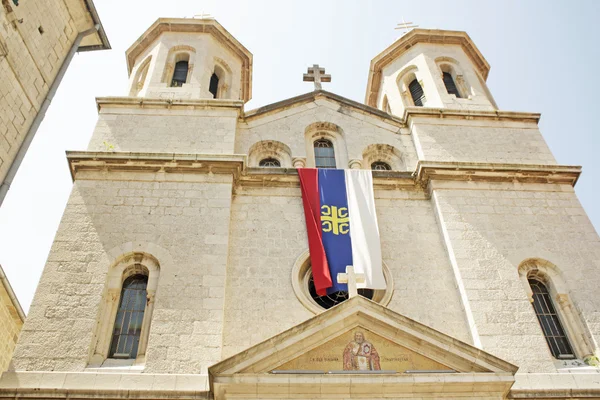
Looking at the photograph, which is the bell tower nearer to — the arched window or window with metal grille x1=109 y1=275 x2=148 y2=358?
the arched window

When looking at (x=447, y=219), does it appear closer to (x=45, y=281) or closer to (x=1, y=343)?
(x=45, y=281)

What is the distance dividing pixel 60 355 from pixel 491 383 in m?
6.99

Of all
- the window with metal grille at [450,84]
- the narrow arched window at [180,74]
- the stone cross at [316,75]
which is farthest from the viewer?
the window with metal grille at [450,84]

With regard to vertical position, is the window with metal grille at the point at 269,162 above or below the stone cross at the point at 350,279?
above

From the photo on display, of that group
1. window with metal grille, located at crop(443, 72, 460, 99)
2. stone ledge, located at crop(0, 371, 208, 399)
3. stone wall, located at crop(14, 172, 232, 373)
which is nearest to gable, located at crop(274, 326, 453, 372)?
stone ledge, located at crop(0, 371, 208, 399)

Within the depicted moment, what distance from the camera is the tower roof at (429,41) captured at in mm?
18859

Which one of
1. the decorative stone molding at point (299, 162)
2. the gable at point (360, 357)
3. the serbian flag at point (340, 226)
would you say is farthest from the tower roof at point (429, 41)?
the gable at point (360, 357)

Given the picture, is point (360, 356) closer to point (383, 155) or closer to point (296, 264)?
point (296, 264)

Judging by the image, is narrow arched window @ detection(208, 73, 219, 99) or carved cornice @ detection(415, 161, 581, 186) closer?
carved cornice @ detection(415, 161, 581, 186)

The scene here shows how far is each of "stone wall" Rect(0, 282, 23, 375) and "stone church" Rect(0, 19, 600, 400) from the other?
483 centimetres

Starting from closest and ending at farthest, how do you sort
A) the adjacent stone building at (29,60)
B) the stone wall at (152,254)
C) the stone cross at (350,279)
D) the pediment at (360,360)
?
the pediment at (360,360) → the stone wall at (152,254) → the stone cross at (350,279) → the adjacent stone building at (29,60)

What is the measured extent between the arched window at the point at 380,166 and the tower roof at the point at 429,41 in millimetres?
5889

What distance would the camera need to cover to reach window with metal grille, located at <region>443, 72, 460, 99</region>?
17750 mm

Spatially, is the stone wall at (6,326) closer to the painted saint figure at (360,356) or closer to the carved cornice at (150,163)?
the carved cornice at (150,163)
